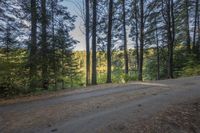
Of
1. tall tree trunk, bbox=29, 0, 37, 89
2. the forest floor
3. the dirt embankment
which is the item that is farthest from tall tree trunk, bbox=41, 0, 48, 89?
the dirt embankment

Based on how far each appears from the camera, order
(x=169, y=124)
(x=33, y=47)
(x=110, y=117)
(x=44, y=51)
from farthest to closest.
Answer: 1. (x=44, y=51)
2. (x=33, y=47)
3. (x=110, y=117)
4. (x=169, y=124)

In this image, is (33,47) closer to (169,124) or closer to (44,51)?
(44,51)

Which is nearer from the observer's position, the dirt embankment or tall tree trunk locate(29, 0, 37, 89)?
the dirt embankment

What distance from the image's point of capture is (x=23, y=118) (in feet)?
21.5

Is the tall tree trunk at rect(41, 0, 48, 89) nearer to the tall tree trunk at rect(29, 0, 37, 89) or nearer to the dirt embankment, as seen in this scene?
the tall tree trunk at rect(29, 0, 37, 89)

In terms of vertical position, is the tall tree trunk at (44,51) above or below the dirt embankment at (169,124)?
above

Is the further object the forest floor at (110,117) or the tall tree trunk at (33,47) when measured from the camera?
the tall tree trunk at (33,47)

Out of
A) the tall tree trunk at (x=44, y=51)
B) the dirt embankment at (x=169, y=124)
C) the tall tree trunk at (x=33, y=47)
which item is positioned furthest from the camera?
the tall tree trunk at (x=44, y=51)

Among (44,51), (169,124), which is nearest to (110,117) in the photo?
(169,124)

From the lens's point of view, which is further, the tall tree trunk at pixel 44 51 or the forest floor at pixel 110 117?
the tall tree trunk at pixel 44 51

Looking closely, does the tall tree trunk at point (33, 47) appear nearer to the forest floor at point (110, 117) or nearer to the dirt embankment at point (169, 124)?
the forest floor at point (110, 117)

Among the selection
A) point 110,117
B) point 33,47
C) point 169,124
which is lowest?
point 169,124

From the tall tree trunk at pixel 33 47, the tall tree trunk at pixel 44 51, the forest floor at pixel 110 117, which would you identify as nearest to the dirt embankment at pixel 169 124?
the forest floor at pixel 110 117

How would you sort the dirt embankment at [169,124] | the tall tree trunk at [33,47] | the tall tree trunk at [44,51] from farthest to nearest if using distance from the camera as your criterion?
the tall tree trunk at [44,51] → the tall tree trunk at [33,47] → the dirt embankment at [169,124]
